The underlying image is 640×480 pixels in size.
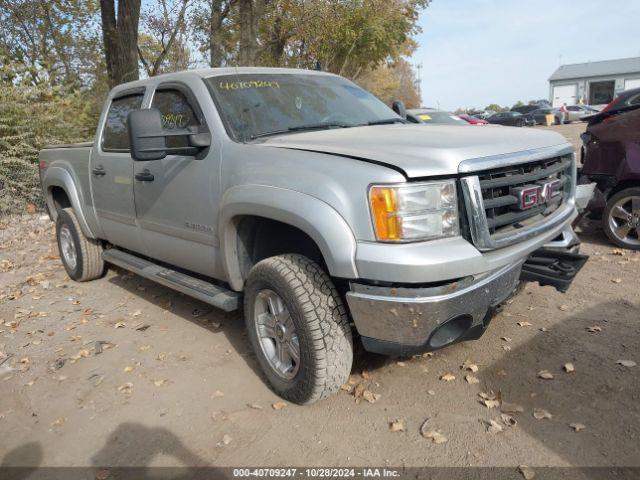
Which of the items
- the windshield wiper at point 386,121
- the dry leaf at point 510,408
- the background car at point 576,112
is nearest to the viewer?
the dry leaf at point 510,408

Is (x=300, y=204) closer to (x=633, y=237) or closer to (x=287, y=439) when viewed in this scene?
(x=287, y=439)

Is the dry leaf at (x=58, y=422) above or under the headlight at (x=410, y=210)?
under

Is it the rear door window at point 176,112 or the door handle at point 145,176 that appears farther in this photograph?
the door handle at point 145,176

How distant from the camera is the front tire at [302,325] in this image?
2787mm

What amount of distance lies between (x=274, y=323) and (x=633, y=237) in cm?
437

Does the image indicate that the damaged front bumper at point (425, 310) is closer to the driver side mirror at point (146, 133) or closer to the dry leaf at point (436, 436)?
the dry leaf at point (436, 436)

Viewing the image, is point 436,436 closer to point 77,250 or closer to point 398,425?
point 398,425

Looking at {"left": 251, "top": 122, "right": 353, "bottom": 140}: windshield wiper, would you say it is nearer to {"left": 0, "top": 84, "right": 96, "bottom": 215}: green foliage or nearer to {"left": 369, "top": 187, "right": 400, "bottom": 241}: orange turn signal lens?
{"left": 369, "top": 187, "right": 400, "bottom": 241}: orange turn signal lens

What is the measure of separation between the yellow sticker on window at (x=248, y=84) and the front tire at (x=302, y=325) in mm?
1404

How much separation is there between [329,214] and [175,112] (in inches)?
75.6

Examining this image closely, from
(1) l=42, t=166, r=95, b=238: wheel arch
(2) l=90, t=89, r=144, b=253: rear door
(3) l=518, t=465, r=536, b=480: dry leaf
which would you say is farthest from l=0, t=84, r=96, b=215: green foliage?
(3) l=518, t=465, r=536, b=480: dry leaf

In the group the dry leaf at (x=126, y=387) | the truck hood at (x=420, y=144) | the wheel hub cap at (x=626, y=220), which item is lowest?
the dry leaf at (x=126, y=387)

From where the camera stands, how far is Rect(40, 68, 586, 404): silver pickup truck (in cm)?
249

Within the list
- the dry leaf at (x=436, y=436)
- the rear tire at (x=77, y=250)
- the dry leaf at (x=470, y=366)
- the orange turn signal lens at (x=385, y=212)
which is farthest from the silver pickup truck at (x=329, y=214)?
the rear tire at (x=77, y=250)
